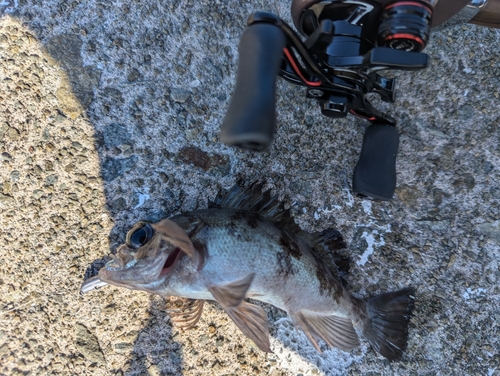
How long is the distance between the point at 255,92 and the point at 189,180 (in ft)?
2.93

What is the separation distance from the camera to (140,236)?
1548 mm

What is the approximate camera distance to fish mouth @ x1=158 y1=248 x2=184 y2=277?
1.49m

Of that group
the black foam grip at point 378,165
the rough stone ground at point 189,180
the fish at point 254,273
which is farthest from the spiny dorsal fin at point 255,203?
the black foam grip at point 378,165

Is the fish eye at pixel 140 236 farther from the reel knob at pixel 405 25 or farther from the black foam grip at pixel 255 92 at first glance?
the reel knob at pixel 405 25

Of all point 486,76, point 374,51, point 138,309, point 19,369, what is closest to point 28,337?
point 19,369

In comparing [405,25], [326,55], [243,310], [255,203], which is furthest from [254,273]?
[405,25]

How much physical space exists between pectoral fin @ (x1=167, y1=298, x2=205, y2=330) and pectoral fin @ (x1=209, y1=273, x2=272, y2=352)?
27 cm

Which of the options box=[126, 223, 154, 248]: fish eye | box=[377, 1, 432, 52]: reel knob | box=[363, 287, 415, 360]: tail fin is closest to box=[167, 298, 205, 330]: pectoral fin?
box=[126, 223, 154, 248]: fish eye

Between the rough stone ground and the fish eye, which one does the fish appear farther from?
the rough stone ground

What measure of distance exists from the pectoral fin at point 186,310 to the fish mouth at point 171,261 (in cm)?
30

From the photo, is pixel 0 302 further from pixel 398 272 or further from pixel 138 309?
pixel 398 272

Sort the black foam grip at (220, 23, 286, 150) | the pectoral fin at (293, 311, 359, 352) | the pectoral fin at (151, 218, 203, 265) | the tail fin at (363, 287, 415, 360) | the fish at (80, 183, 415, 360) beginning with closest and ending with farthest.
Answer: the black foam grip at (220, 23, 286, 150) < the pectoral fin at (151, 218, 203, 265) < the fish at (80, 183, 415, 360) < the pectoral fin at (293, 311, 359, 352) < the tail fin at (363, 287, 415, 360)

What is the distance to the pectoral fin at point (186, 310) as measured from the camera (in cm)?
172

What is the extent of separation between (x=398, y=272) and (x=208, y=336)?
1011mm
